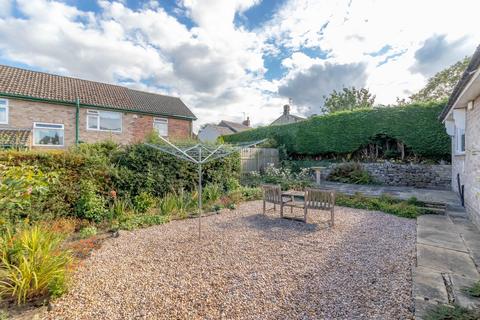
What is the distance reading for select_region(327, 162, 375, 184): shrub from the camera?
10922 millimetres

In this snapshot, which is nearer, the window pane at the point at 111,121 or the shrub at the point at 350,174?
the shrub at the point at 350,174

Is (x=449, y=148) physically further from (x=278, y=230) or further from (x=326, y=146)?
(x=278, y=230)

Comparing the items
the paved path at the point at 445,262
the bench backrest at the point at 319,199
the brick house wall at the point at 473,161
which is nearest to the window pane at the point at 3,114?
the bench backrest at the point at 319,199

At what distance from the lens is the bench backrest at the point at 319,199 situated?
17.2 feet

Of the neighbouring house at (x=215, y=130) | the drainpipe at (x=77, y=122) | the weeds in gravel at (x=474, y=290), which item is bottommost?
the weeds in gravel at (x=474, y=290)

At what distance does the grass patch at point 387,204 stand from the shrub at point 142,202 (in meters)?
6.08

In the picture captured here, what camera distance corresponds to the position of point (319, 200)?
5.43 m

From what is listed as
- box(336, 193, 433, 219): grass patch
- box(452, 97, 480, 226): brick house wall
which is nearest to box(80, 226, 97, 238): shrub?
box(336, 193, 433, 219): grass patch

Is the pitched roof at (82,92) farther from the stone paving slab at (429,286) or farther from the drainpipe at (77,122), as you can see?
the stone paving slab at (429,286)

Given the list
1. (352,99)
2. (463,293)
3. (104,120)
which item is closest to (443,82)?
(352,99)

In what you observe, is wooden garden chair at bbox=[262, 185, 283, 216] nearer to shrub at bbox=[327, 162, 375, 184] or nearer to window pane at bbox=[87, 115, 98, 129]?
shrub at bbox=[327, 162, 375, 184]

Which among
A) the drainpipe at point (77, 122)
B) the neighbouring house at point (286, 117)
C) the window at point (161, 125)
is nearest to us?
the drainpipe at point (77, 122)

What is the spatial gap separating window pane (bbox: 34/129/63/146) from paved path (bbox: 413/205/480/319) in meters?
16.6

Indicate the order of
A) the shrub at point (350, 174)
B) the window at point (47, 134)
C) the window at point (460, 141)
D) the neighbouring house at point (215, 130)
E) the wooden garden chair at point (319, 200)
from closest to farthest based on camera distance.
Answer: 1. the wooden garden chair at point (319, 200)
2. the window at point (460, 141)
3. the shrub at point (350, 174)
4. the window at point (47, 134)
5. the neighbouring house at point (215, 130)
